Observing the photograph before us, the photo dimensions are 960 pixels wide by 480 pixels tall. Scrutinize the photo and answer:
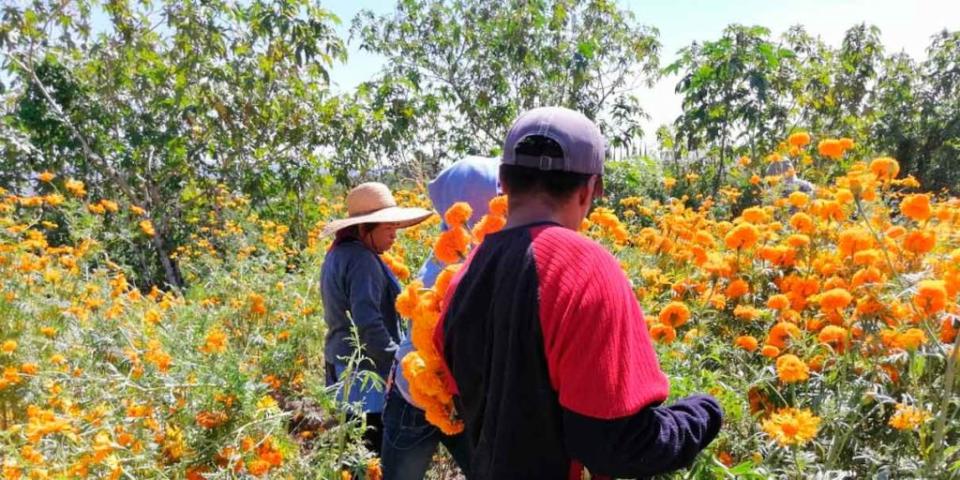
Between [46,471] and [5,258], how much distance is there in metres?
2.10

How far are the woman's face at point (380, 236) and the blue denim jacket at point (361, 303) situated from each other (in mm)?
53

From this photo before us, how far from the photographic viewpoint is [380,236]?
2.36 meters

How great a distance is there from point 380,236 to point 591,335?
5.14 ft

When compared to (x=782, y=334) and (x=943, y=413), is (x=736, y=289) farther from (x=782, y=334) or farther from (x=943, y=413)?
(x=943, y=413)

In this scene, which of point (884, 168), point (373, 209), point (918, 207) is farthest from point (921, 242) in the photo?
point (373, 209)

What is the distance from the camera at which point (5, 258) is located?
3309 millimetres

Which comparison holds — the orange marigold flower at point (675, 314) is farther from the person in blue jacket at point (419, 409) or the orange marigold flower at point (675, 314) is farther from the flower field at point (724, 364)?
the person in blue jacket at point (419, 409)

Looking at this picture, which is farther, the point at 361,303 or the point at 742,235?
the point at 361,303

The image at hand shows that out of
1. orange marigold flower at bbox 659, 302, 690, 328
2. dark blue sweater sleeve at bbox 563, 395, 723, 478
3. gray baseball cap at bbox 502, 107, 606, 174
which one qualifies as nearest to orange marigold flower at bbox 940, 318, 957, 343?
orange marigold flower at bbox 659, 302, 690, 328

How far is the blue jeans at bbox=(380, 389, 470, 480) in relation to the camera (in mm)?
1929

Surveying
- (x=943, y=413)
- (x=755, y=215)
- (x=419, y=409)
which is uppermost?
(x=755, y=215)

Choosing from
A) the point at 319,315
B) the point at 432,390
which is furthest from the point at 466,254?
the point at 319,315

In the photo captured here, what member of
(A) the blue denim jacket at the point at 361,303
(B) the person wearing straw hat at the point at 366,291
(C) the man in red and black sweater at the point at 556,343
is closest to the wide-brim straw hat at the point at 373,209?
(B) the person wearing straw hat at the point at 366,291

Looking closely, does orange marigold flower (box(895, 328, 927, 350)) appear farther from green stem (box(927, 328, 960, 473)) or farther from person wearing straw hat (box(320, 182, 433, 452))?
person wearing straw hat (box(320, 182, 433, 452))
